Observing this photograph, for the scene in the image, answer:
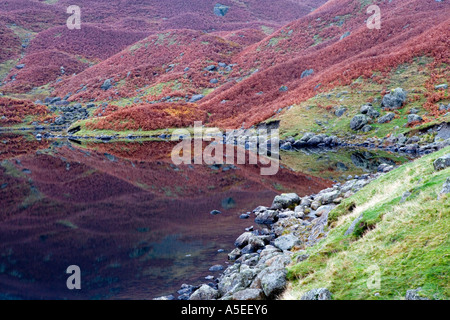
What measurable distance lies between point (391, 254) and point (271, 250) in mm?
7734

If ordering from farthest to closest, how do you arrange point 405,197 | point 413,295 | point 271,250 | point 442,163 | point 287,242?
1. point 287,242
2. point 271,250
3. point 442,163
4. point 405,197
5. point 413,295

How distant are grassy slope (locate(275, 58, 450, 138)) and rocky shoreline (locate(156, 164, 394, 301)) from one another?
27.7m

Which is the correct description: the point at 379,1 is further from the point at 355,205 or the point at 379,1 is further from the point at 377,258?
the point at 377,258

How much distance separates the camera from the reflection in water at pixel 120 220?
16.4 meters

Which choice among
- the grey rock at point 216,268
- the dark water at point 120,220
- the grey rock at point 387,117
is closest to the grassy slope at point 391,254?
the grey rock at point 216,268

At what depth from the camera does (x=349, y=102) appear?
53094mm

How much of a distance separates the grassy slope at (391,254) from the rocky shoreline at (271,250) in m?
0.82

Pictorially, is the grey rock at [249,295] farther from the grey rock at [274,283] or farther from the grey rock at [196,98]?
the grey rock at [196,98]

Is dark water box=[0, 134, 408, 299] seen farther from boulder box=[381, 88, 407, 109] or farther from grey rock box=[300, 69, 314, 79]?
grey rock box=[300, 69, 314, 79]

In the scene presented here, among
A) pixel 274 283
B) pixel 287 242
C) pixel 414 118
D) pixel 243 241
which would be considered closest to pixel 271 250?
pixel 287 242

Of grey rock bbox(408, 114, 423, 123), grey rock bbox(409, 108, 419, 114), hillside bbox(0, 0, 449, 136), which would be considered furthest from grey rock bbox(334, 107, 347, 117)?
grey rock bbox(408, 114, 423, 123)

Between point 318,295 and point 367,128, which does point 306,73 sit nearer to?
point 367,128

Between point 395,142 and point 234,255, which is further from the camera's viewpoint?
point 395,142
